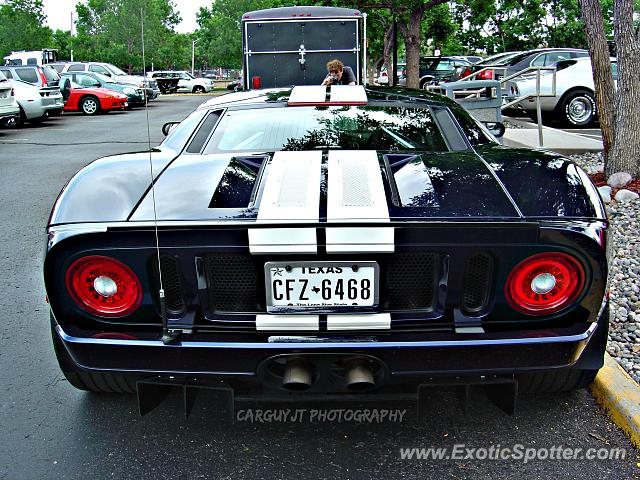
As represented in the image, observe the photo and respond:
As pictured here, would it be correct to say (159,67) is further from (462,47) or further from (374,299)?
(374,299)

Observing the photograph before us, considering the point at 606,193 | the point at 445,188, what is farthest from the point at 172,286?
the point at 606,193

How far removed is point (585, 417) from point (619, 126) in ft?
16.9

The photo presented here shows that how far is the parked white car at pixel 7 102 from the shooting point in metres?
15.8

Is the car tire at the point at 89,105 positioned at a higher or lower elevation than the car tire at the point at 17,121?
higher

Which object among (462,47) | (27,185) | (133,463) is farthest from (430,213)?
(462,47)

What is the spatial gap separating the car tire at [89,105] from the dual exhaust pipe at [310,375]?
861 inches

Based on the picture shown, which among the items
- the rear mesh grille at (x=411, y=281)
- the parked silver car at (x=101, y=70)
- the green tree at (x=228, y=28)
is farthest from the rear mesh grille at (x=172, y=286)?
the green tree at (x=228, y=28)

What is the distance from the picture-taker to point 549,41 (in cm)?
3928

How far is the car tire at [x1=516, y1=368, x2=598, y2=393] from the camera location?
2.83 m

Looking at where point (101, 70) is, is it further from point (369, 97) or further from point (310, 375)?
point (310, 375)

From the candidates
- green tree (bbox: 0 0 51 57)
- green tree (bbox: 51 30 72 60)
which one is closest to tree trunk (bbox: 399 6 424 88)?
green tree (bbox: 0 0 51 57)

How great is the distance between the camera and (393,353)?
2.44 meters

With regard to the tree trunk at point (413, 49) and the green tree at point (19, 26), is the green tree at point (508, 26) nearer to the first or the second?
the tree trunk at point (413, 49)

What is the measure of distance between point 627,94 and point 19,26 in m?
44.1
